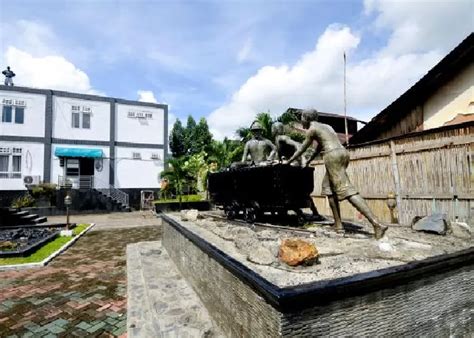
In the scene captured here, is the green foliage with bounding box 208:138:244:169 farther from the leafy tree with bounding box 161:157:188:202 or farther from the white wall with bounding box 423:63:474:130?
the white wall with bounding box 423:63:474:130

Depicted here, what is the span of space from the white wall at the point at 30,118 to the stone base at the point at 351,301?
77.7ft

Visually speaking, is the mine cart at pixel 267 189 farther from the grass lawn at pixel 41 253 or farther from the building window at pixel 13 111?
the building window at pixel 13 111

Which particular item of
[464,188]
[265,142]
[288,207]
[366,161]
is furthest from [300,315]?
[366,161]

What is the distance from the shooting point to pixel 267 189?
4543 mm

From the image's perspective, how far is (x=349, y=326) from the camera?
2082 mm

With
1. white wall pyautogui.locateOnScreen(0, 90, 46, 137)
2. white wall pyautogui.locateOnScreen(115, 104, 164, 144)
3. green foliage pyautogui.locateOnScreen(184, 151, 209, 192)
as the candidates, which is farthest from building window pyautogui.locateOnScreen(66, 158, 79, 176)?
green foliage pyautogui.locateOnScreen(184, 151, 209, 192)

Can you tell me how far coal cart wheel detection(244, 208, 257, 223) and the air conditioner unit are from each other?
21649mm

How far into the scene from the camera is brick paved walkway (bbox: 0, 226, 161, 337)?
134 inches

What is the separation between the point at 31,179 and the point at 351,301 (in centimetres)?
2444

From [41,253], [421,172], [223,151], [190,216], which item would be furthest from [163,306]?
[223,151]

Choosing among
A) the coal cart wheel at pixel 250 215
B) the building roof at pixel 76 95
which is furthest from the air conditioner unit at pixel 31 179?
the coal cart wheel at pixel 250 215

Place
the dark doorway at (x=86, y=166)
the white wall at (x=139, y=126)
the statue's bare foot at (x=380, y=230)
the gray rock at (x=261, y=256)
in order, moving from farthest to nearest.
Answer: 1. the white wall at (x=139, y=126)
2. the dark doorway at (x=86, y=166)
3. the statue's bare foot at (x=380, y=230)
4. the gray rock at (x=261, y=256)

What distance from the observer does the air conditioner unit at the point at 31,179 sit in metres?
21.1

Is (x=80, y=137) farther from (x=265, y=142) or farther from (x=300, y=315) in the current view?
(x=300, y=315)
